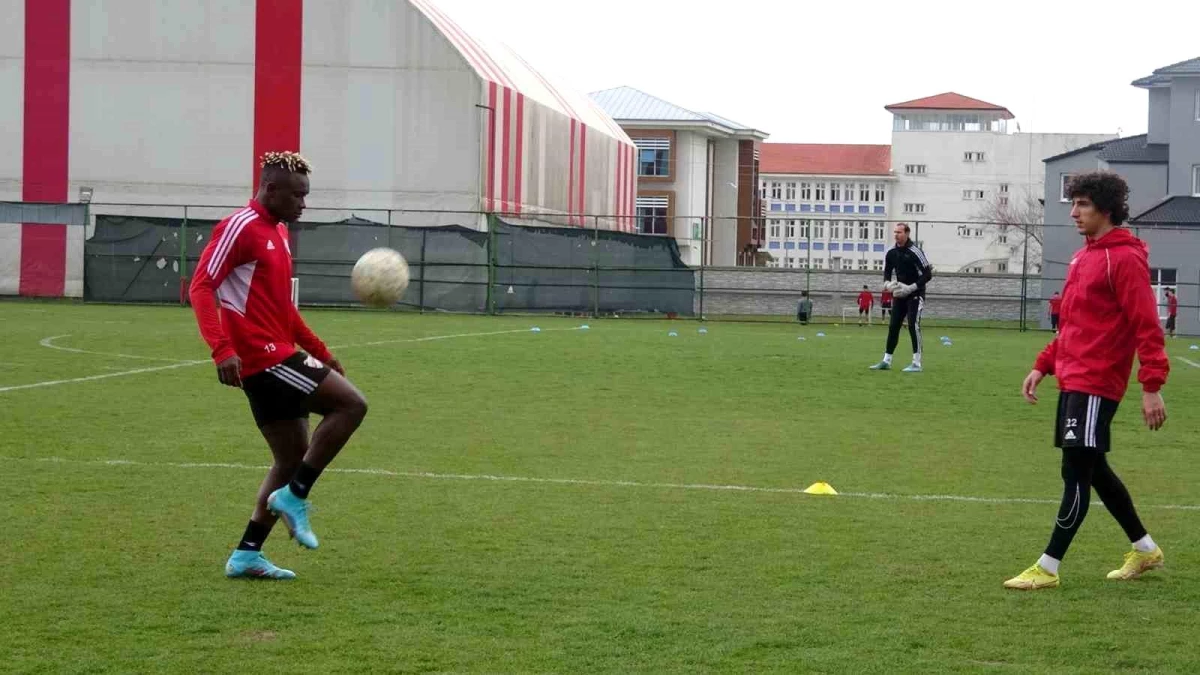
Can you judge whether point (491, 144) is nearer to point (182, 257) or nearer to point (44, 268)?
point (182, 257)

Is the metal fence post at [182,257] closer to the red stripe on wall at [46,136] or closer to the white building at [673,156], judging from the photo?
the red stripe on wall at [46,136]

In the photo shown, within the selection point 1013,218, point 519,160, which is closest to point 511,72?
point 519,160

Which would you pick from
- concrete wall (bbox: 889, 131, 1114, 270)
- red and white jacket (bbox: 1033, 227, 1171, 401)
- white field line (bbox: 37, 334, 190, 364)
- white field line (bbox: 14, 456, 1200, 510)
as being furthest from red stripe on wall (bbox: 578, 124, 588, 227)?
concrete wall (bbox: 889, 131, 1114, 270)

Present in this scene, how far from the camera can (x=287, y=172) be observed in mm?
7137

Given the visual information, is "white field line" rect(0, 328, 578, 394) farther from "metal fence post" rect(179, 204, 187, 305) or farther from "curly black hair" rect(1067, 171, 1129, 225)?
"metal fence post" rect(179, 204, 187, 305)

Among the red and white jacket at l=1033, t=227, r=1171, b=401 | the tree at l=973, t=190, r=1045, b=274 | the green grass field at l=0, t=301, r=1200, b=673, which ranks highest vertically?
the tree at l=973, t=190, r=1045, b=274

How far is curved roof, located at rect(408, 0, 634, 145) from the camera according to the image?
43094 millimetres

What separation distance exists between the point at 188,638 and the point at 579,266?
3523 cm

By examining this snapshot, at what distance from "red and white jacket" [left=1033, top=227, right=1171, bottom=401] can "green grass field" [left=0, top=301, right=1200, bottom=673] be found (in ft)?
3.13

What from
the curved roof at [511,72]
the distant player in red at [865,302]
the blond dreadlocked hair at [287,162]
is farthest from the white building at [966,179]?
the blond dreadlocked hair at [287,162]

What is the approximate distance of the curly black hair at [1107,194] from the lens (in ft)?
23.7

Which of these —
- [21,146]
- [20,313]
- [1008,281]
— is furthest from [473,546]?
[1008,281]

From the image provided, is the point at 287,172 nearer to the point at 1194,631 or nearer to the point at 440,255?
the point at 1194,631

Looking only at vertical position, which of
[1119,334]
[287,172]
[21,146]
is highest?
[21,146]
